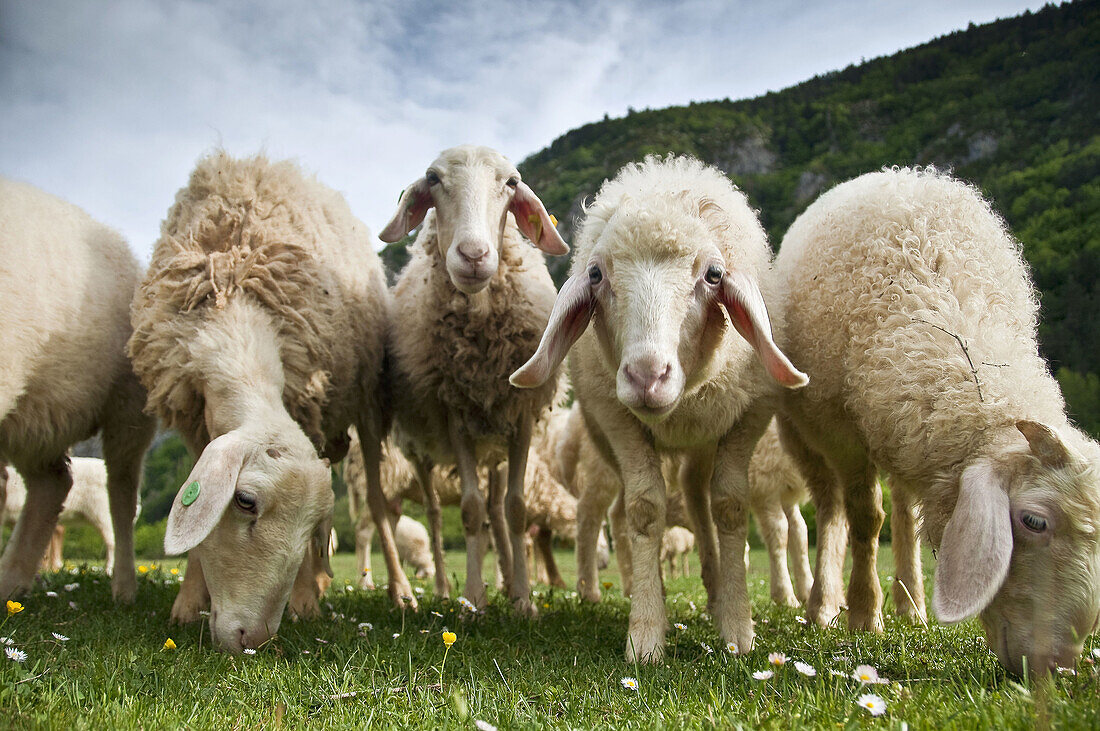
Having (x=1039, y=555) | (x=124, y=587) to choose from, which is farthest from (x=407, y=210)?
(x=1039, y=555)

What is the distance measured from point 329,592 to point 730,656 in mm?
3540

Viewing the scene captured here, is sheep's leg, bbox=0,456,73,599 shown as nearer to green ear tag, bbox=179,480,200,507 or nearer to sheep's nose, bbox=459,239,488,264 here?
green ear tag, bbox=179,480,200,507

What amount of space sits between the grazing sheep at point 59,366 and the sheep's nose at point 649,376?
3.29m

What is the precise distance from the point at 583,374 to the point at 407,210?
5.60 feet

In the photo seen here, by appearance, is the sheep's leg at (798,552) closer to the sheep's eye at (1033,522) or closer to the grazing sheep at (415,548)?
the sheep's eye at (1033,522)

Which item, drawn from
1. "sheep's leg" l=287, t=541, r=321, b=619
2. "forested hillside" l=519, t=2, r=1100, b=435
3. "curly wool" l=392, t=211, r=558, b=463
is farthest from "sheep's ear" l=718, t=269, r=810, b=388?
"sheep's leg" l=287, t=541, r=321, b=619

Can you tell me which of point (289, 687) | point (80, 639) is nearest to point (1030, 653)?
point (289, 687)

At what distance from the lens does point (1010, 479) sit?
252 cm

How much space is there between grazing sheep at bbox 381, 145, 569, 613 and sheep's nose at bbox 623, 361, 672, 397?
1.78 meters

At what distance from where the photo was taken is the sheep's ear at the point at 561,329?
3.01 meters

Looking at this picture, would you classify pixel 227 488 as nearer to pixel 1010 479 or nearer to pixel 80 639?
pixel 80 639

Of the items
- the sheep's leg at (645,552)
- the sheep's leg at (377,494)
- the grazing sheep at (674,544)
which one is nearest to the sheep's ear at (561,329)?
the sheep's leg at (645,552)

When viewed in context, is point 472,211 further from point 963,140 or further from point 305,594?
point 963,140

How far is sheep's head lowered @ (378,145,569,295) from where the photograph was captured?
3.91 m
